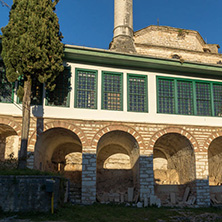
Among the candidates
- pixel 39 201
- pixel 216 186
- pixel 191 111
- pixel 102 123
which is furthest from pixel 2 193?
pixel 216 186

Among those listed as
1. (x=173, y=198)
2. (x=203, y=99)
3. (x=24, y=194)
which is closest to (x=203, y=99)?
(x=203, y=99)

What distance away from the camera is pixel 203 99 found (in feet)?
49.3

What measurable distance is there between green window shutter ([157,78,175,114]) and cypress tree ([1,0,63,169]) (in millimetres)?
5698

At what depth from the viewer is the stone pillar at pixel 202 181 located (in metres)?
13.6

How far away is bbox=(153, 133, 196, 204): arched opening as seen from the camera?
14.4 meters

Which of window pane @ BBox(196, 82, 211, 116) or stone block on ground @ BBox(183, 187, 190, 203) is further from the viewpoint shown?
window pane @ BBox(196, 82, 211, 116)

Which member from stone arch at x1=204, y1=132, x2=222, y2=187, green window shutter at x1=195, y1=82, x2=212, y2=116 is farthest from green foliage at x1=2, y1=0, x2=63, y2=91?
stone arch at x1=204, y1=132, x2=222, y2=187

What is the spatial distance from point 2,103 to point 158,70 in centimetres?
811

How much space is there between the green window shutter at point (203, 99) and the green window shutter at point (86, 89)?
18.8ft

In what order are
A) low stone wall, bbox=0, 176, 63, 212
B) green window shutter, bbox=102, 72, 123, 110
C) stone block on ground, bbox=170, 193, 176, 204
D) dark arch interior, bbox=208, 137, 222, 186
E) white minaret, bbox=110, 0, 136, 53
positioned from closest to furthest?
low stone wall, bbox=0, 176, 63, 212, green window shutter, bbox=102, 72, 123, 110, stone block on ground, bbox=170, 193, 176, 204, dark arch interior, bbox=208, 137, 222, 186, white minaret, bbox=110, 0, 136, 53

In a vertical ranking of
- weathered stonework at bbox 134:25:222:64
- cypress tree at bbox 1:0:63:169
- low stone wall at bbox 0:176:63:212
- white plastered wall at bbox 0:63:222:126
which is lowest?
low stone wall at bbox 0:176:63:212

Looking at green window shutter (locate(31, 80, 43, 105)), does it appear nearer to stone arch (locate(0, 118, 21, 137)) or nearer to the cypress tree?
stone arch (locate(0, 118, 21, 137))

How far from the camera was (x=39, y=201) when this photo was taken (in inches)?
333

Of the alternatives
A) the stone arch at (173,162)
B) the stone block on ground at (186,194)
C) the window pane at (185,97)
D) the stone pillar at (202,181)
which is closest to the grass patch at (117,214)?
the stone pillar at (202,181)
